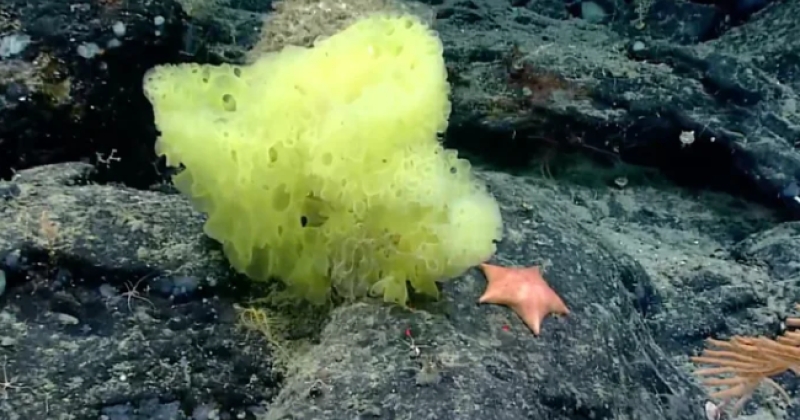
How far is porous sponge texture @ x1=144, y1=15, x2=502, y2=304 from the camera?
230 centimetres

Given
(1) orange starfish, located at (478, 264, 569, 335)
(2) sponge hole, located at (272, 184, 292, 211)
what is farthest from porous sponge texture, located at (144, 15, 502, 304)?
(1) orange starfish, located at (478, 264, 569, 335)

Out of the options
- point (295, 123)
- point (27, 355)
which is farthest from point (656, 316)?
point (27, 355)

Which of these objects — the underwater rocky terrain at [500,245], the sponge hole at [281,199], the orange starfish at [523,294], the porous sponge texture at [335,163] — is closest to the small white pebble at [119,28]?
the underwater rocky terrain at [500,245]

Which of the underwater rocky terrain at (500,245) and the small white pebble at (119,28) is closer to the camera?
the underwater rocky terrain at (500,245)

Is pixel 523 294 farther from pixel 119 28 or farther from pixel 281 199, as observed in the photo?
pixel 119 28

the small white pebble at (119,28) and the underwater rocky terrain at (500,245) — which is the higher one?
the small white pebble at (119,28)

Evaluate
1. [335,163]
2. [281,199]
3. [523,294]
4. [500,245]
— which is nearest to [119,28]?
[281,199]

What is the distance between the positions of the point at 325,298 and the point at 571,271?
39.4 inches

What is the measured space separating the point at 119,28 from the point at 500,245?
2.04m

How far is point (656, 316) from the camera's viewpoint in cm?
362

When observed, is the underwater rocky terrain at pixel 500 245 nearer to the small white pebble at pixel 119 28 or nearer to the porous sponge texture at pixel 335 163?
the small white pebble at pixel 119 28

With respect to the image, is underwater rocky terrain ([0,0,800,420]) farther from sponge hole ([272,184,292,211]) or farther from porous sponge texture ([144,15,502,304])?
sponge hole ([272,184,292,211])

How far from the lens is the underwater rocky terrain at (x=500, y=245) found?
89.3 inches

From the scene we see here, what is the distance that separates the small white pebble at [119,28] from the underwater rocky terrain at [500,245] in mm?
21
